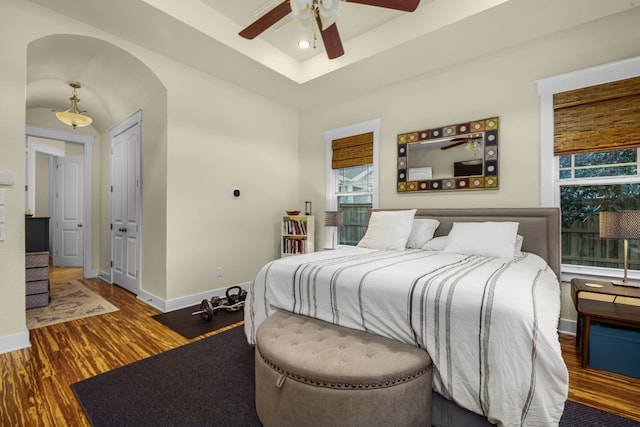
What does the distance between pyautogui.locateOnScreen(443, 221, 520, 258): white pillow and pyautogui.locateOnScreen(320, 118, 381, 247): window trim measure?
1.42 metres

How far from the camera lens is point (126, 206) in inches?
164

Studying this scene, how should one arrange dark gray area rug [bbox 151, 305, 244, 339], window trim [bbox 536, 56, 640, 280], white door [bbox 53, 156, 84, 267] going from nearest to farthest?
→ window trim [bbox 536, 56, 640, 280] < dark gray area rug [bbox 151, 305, 244, 339] < white door [bbox 53, 156, 84, 267]

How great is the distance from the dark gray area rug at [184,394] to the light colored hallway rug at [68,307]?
1606 mm

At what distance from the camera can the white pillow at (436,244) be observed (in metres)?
3.02

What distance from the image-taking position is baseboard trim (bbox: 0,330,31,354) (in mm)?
2277

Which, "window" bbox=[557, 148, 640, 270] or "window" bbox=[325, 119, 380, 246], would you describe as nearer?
"window" bbox=[557, 148, 640, 270]

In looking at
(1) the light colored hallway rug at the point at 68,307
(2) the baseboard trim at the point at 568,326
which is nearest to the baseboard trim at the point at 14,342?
(1) the light colored hallway rug at the point at 68,307

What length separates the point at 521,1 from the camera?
242 cm

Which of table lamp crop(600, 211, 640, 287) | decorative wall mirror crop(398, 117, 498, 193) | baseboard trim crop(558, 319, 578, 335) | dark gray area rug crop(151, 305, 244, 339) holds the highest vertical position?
decorative wall mirror crop(398, 117, 498, 193)

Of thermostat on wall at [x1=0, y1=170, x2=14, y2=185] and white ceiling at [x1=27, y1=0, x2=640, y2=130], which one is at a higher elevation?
white ceiling at [x1=27, y1=0, x2=640, y2=130]

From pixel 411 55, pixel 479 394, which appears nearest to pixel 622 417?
pixel 479 394

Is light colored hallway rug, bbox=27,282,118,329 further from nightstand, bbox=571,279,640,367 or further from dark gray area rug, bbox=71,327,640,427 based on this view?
nightstand, bbox=571,279,640,367

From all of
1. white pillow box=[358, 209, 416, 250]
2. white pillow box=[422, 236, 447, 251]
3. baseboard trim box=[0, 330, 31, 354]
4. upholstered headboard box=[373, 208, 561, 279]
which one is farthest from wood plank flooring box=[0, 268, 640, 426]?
white pillow box=[358, 209, 416, 250]

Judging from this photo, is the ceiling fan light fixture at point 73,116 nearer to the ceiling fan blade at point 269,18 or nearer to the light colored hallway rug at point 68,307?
the light colored hallway rug at point 68,307
